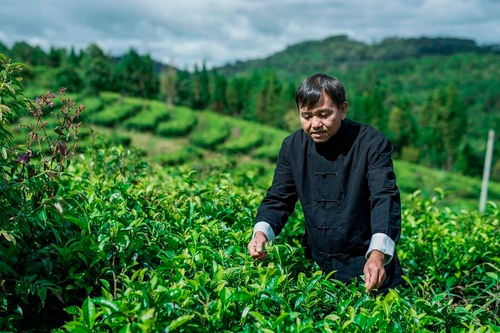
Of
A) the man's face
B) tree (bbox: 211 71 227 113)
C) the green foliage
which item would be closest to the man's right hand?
the man's face

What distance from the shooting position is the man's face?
254 cm

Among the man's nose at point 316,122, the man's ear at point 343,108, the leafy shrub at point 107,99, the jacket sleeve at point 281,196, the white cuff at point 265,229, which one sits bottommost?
the leafy shrub at point 107,99

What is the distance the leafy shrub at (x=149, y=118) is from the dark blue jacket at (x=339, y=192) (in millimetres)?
41529

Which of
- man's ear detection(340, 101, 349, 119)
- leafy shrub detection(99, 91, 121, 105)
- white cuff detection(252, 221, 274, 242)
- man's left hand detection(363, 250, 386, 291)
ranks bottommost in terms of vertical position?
leafy shrub detection(99, 91, 121, 105)

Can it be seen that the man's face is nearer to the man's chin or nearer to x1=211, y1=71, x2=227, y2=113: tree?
the man's chin

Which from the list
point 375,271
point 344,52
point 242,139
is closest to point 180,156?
point 242,139

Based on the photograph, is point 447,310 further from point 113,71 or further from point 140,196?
point 113,71

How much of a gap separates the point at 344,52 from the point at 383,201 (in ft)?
572

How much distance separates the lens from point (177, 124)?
4578 cm

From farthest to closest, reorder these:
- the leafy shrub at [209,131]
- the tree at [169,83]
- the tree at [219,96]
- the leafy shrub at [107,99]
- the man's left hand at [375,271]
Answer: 1. the tree at [219,96]
2. the tree at [169,83]
3. the leafy shrub at [107,99]
4. the leafy shrub at [209,131]
5. the man's left hand at [375,271]

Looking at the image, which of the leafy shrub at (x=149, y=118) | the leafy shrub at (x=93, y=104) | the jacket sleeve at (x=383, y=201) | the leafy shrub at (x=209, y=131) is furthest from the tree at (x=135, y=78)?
the jacket sleeve at (x=383, y=201)

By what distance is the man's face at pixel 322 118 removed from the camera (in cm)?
254

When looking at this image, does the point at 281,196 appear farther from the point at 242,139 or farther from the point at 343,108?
the point at 242,139

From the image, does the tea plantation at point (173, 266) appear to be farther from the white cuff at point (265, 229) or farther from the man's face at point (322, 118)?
the man's face at point (322, 118)
